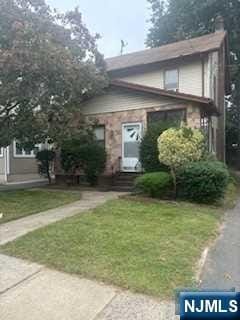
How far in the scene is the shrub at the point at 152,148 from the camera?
12828 mm

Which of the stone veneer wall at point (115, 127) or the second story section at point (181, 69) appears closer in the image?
the stone veneer wall at point (115, 127)

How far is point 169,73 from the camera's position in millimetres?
17016

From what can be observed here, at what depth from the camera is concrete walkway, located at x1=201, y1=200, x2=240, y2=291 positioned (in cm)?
467

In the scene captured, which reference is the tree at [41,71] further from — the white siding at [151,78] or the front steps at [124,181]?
the white siding at [151,78]

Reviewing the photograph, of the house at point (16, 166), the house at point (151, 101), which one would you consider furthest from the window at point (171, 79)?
the house at point (16, 166)

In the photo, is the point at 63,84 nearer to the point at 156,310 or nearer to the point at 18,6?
the point at 18,6

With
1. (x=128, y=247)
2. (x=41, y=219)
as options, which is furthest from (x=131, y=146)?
(x=128, y=247)

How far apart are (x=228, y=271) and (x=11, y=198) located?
26.6ft

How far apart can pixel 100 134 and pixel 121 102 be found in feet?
6.09

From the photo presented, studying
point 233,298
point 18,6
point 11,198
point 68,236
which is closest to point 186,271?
point 68,236

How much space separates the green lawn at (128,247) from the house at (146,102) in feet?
19.8

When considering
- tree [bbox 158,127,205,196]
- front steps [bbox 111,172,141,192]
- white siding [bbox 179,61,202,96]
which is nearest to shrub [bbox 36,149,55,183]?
front steps [bbox 111,172,141,192]

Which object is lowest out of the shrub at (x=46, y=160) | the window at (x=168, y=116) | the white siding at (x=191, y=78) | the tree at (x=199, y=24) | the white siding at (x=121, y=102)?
the shrub at (x=46, y=160)

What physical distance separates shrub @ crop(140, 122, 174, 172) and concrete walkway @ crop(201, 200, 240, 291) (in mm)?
5309
